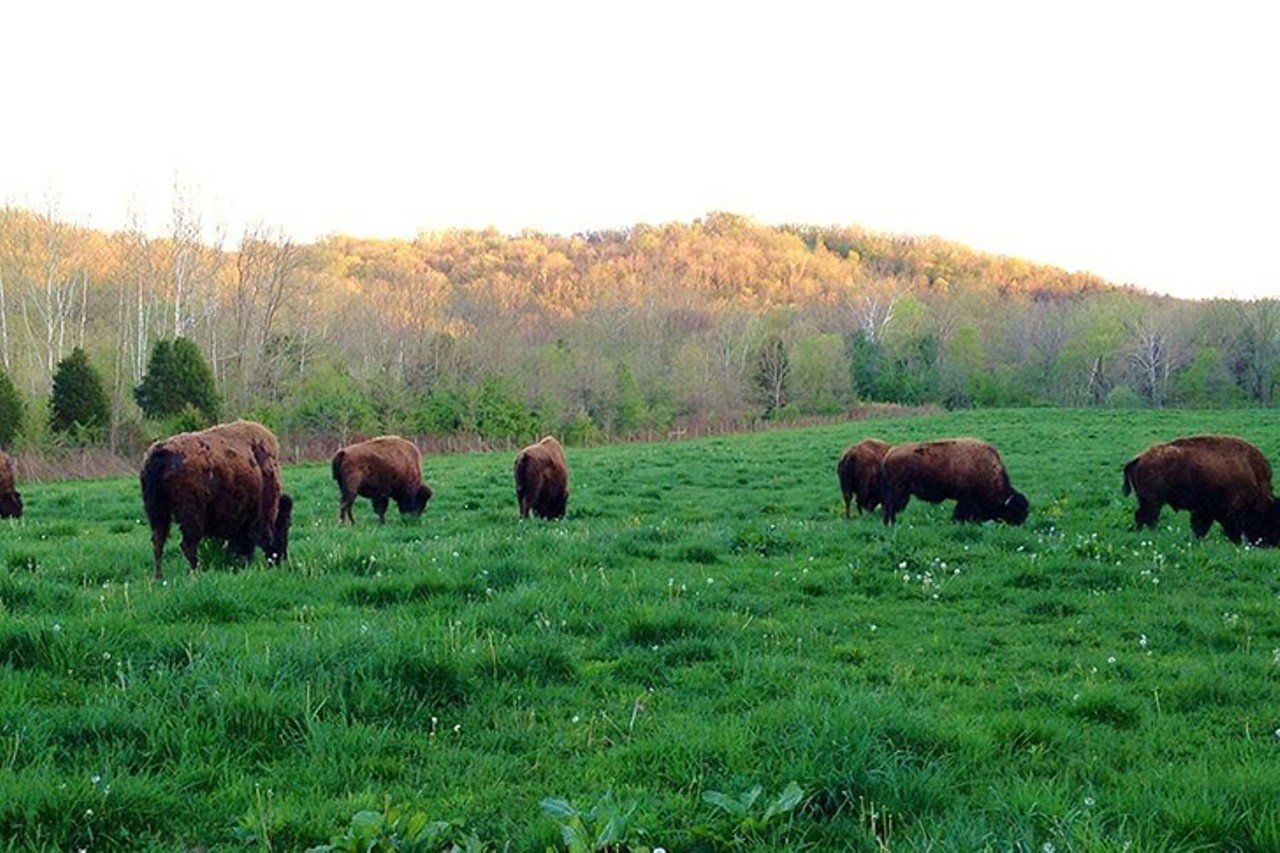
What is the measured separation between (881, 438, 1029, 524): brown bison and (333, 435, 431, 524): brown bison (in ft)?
30.5

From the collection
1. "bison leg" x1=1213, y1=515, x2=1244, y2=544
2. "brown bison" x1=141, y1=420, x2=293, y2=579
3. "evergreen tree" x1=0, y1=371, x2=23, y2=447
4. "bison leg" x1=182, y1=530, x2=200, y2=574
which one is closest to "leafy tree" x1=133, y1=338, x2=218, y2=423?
"evergreen tree" x1=0, y1=371, x2=23, y2=447

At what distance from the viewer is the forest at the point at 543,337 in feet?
162

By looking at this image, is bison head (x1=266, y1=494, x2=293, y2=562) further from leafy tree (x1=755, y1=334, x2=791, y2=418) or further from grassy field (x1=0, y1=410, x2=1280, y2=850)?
leafy tree (x1=755, y1=334, x2=791, y2=418)

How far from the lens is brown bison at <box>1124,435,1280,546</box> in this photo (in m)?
14.3

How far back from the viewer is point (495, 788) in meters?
4.45

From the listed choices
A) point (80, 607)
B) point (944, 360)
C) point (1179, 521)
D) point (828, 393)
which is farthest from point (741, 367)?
point (80, 607)

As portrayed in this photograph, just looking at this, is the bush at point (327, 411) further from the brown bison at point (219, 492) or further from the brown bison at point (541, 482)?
the brown bison at point (219, 492)

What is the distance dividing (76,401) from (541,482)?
2779 cm

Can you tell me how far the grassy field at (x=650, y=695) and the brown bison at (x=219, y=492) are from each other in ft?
1.48

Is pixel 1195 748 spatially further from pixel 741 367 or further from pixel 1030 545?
pixel 741 367

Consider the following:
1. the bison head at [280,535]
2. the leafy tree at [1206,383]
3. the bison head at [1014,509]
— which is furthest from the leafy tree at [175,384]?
the leafy tree at [1206,383]

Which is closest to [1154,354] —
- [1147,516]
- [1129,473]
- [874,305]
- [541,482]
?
[874,305]

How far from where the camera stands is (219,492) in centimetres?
996

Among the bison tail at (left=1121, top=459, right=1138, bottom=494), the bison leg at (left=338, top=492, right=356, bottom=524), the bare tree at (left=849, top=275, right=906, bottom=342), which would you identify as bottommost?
the bison leg at (left=338, top=492, right=356, bottom=524)
